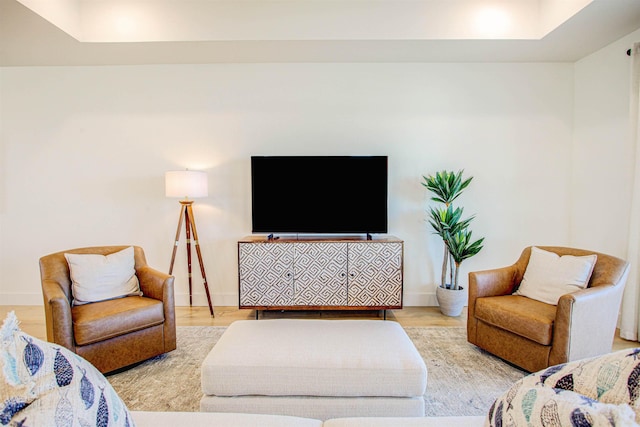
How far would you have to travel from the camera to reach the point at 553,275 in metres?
2.51

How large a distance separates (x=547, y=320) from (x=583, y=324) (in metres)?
0.21

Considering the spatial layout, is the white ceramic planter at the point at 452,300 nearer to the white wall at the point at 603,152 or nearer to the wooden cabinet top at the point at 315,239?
the wooden cabinet top at the point at 315,239

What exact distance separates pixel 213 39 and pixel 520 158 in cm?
344

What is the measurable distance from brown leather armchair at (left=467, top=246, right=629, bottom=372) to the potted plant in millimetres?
638

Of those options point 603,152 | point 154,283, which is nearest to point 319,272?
point 154,283

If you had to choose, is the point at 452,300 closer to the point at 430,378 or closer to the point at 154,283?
the point at 430,378

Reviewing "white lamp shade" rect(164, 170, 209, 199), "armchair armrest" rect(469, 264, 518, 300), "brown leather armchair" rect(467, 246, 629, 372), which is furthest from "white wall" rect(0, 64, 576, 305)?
"brown leather armchair" rect(467, 246, 629, 372)

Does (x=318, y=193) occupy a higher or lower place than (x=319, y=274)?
higher

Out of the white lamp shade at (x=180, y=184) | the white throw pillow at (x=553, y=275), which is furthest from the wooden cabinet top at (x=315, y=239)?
Answer: the white throw pillow at (x=553, y=275)

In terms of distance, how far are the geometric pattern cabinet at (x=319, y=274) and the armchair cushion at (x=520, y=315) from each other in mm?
870

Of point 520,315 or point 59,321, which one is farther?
point 520,315

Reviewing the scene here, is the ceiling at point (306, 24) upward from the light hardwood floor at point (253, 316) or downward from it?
upward

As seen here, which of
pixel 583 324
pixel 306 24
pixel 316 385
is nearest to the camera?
pixel 316 385

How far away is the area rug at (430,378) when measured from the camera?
79.1 inches
